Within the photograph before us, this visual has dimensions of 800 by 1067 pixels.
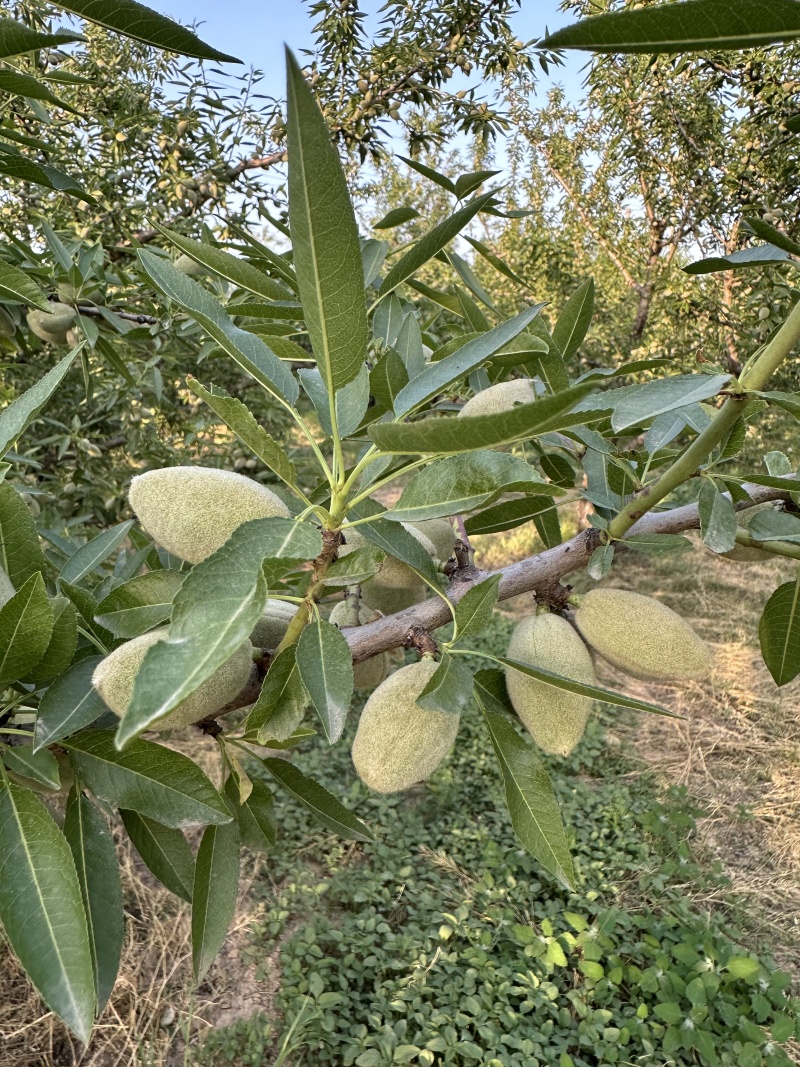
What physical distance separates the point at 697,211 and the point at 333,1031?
374cm

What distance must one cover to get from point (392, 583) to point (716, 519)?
0.27 m

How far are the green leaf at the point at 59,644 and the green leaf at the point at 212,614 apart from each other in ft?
0.65

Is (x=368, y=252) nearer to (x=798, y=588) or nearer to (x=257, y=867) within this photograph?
(x=798, y=588)

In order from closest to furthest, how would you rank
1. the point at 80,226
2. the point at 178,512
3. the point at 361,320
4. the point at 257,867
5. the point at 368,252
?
the point at 361,320, the point at 178,512, the point at 368,252, the point at 80,226, the point at 257,867

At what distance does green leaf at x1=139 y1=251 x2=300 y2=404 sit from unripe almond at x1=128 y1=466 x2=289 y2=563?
0.07 metres

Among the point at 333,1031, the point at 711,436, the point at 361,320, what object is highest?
the point at 361,320

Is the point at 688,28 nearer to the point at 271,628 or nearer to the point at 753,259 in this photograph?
the point at 753,259

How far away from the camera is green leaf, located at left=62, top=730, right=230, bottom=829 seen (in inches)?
19.3

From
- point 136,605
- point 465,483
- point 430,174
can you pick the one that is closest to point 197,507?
point 136,605

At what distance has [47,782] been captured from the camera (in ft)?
1.53

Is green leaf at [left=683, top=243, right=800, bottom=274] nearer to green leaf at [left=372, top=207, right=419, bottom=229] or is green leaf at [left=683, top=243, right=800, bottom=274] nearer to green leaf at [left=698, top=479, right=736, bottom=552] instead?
green leaf at [left=698, top=479, right=736, bottom=552]

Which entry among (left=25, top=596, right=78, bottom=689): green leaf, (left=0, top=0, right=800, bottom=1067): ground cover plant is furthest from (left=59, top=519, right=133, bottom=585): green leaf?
(left=25, top=596, right=78, bottom=689): green leaf

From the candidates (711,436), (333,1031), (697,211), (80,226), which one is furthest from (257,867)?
(697,211)

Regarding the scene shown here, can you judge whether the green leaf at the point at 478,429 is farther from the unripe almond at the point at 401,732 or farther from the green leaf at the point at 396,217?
the green leaf at the point at 396,217
